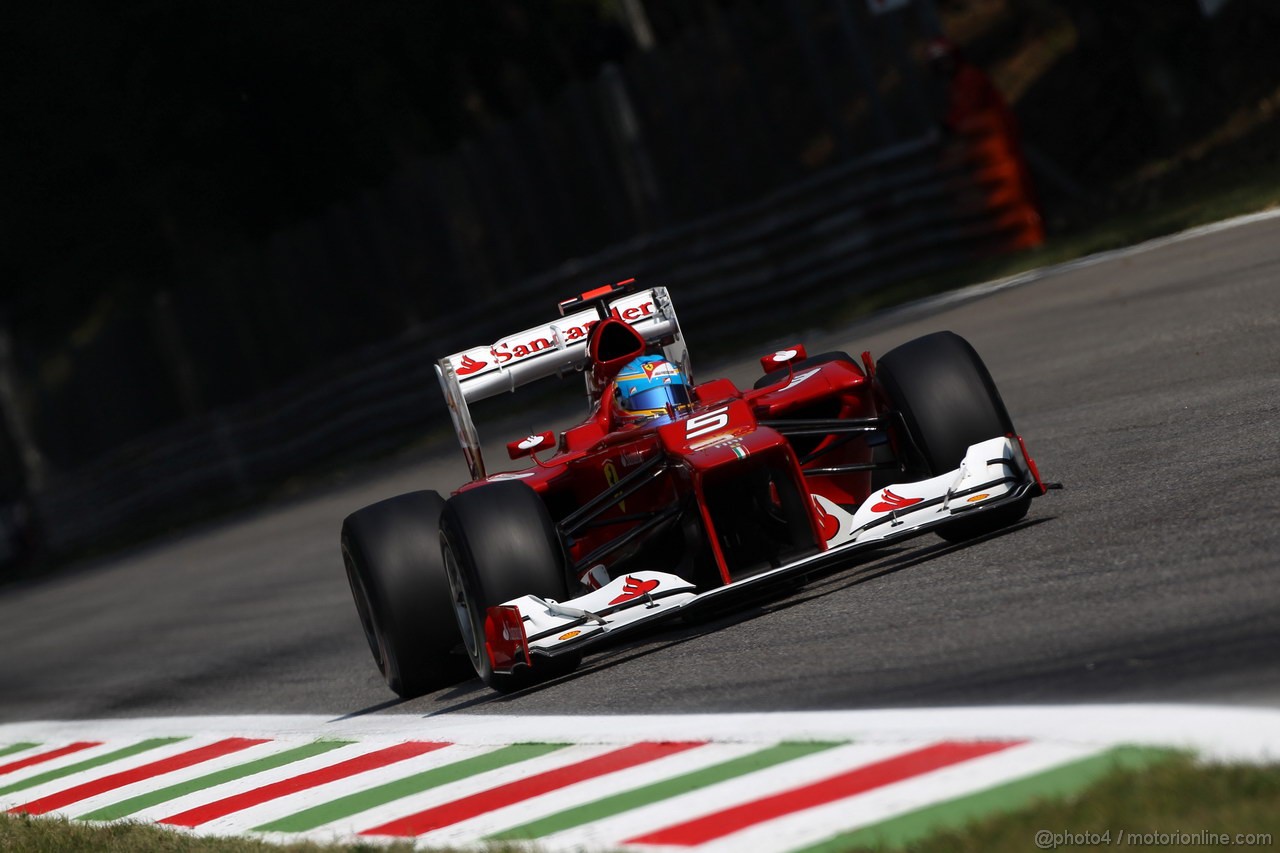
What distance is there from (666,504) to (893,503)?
1071 millimetres

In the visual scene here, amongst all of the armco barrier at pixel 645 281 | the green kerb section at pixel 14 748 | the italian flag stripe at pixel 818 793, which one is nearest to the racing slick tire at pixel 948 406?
the italian flag stripe at pixel 818 793

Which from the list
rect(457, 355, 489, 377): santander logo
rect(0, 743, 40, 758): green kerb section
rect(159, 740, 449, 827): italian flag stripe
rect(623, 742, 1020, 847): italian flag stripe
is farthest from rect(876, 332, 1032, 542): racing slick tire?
rect(0, 743, 40, 758): green kerb section

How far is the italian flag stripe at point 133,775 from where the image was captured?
8586mm

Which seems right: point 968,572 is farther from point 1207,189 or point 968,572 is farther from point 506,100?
point 506,100

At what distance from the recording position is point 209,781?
7957 millimetres

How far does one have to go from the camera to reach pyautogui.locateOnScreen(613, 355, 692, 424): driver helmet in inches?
344

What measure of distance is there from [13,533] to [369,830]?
23.8m

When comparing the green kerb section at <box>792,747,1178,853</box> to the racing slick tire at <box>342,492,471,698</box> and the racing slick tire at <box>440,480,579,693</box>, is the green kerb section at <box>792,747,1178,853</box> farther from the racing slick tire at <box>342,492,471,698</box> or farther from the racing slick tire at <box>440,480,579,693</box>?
the racing slick tire at <box>342,492,471,698</box>

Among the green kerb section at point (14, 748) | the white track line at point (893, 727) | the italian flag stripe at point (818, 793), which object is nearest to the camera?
the white track line at point (893, 727)

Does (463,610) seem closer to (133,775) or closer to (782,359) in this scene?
(133,775)

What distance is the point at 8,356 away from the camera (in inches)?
1366

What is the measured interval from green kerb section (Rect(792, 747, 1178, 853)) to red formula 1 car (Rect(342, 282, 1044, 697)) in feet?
9.33

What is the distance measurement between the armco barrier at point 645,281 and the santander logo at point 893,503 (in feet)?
40.9

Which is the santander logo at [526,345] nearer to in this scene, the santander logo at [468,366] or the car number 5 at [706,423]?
the santander logo at [468,366]
